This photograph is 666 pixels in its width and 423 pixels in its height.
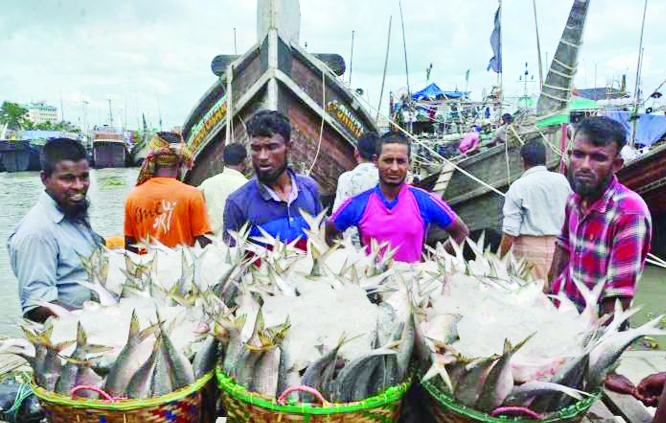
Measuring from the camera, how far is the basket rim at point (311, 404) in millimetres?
1093

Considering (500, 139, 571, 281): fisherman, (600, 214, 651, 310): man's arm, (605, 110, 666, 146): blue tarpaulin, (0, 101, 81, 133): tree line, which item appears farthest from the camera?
(0, 101, 81, 133): tree line

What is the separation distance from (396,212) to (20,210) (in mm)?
18653

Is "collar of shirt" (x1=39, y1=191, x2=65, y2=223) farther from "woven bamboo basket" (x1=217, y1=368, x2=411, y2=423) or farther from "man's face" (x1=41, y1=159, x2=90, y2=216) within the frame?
"woven bamboo basket" (x1=217, y1=368, x2=411, y2=423)

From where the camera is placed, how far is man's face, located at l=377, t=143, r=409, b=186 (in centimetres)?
296

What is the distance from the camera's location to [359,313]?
1287 millimetres

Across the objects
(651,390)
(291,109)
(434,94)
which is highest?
(434,94)

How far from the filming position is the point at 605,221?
210 centimetres

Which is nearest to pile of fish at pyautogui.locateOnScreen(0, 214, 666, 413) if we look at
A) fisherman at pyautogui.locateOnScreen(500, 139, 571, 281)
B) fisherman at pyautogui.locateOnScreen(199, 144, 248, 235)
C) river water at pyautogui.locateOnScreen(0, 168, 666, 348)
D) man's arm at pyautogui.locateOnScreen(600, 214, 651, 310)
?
river water at pyautogui.locateOnScreen(0, 168, 666, 348)

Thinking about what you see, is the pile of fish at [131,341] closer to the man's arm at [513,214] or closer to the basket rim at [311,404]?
the basket rim at [311,404]

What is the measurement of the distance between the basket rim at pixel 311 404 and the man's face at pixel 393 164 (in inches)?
74.3

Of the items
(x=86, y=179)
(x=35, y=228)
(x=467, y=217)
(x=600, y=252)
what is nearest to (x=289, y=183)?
(x=86, y=179)

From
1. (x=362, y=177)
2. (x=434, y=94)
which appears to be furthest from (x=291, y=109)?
(x=434, y=94)

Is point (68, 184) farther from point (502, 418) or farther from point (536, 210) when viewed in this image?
point (536, 210)

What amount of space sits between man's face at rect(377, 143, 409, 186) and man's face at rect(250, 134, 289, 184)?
59 cm
